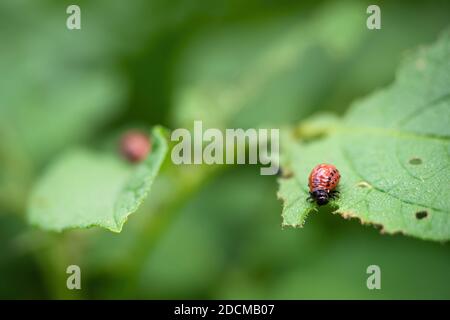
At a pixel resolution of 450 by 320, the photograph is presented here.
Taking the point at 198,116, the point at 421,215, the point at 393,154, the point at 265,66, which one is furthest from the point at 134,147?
the point at 421,215


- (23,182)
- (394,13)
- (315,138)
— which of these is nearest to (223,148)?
(315,138)

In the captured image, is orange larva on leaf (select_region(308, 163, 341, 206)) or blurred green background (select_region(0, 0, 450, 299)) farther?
blurred green background (select_region(0, 0, 450, 299))

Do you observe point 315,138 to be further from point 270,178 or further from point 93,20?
point 93,20

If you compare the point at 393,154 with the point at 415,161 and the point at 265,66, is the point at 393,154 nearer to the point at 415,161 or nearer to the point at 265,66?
the point at 415,161

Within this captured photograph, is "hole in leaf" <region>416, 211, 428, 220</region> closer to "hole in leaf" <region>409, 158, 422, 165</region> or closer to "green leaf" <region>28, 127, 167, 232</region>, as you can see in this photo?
"hole in leaf" <region>409, 158, 422, 165</region>

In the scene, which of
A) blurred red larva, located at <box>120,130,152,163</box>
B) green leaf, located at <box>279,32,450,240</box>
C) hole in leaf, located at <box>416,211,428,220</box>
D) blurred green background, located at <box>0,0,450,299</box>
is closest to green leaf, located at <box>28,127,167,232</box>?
blurred red larva, located at <box>120,130,152,163</box>

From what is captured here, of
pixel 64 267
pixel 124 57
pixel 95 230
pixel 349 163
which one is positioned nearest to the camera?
pixel 349 163
